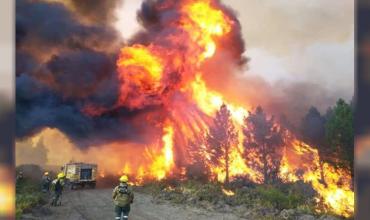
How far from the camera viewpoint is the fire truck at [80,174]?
28.0m

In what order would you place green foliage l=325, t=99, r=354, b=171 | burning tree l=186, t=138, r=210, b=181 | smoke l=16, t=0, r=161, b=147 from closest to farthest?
1. green foliage l=325, t=99, r=354, b=171
2. smoke l=16, t=0, r=161, b=147
3. burning tree l=186, t=138, r=210, b=181

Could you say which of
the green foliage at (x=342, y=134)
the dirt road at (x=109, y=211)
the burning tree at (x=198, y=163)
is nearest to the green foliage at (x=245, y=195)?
the burning tree at (x=198, y=163)

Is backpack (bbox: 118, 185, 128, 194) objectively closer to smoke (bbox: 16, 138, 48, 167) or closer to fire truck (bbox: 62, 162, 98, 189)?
smoke (bbox: 16, 138, 48, 167)

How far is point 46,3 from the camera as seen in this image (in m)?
23.6

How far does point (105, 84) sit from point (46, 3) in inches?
221

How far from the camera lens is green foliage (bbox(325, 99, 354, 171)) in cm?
2109

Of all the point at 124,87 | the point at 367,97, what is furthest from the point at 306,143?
the point at 367,97

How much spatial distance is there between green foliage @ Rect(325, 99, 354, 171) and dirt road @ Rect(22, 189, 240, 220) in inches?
248

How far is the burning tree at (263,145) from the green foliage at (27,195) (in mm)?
11085

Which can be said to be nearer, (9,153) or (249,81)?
(9,153)

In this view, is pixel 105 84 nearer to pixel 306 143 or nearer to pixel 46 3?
pixel 46 3

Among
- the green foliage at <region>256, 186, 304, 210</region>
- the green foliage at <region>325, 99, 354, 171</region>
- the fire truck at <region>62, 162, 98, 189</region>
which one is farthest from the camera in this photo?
the fire truck at <region>62, 162, 98, 189</region>

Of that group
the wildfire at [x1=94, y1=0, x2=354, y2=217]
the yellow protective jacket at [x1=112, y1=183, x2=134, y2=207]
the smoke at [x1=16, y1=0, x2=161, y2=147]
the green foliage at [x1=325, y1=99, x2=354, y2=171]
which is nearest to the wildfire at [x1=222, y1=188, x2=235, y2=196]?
the wildfire at [x1=94, y1=0, x2=354, y2=217]

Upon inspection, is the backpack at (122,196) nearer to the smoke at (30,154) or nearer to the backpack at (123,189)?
the backpack at (123,189)
